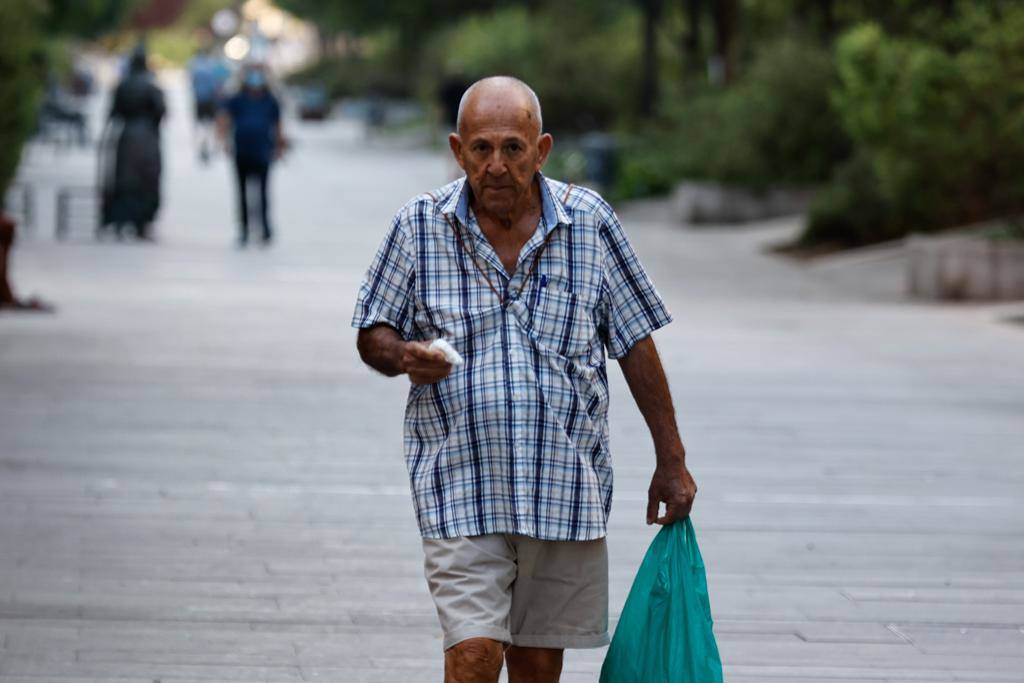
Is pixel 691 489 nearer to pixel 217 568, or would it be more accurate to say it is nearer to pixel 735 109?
pixel 217 568

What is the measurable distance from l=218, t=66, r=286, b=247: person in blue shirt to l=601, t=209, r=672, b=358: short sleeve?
51.5ft

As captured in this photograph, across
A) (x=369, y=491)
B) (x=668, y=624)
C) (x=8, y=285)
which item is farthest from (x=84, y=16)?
(x=668, y=624)

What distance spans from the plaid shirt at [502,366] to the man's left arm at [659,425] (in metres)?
0.13

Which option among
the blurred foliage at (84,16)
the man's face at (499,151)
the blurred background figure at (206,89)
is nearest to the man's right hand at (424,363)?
the man's face at (499,151)

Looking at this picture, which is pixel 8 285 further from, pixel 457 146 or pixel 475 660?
pixel 475 660

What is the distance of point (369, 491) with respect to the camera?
7.81 m

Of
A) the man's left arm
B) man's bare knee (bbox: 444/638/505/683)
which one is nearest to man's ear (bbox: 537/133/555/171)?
the man's left arm

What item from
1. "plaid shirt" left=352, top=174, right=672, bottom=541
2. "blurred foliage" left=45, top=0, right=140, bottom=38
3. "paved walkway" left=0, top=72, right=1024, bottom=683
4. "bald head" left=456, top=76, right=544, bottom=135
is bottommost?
"paved walkway" left=0, top=72, right=1024, bottom=683

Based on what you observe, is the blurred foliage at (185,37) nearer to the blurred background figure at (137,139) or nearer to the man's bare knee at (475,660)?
the blurred background figure at (137,139)

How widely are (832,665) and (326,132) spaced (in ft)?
170

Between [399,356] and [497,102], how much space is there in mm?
534

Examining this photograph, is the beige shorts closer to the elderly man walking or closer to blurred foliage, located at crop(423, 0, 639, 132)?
the elderly man walking

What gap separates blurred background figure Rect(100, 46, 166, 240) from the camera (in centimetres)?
1958

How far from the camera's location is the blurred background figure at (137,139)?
64.2ft
